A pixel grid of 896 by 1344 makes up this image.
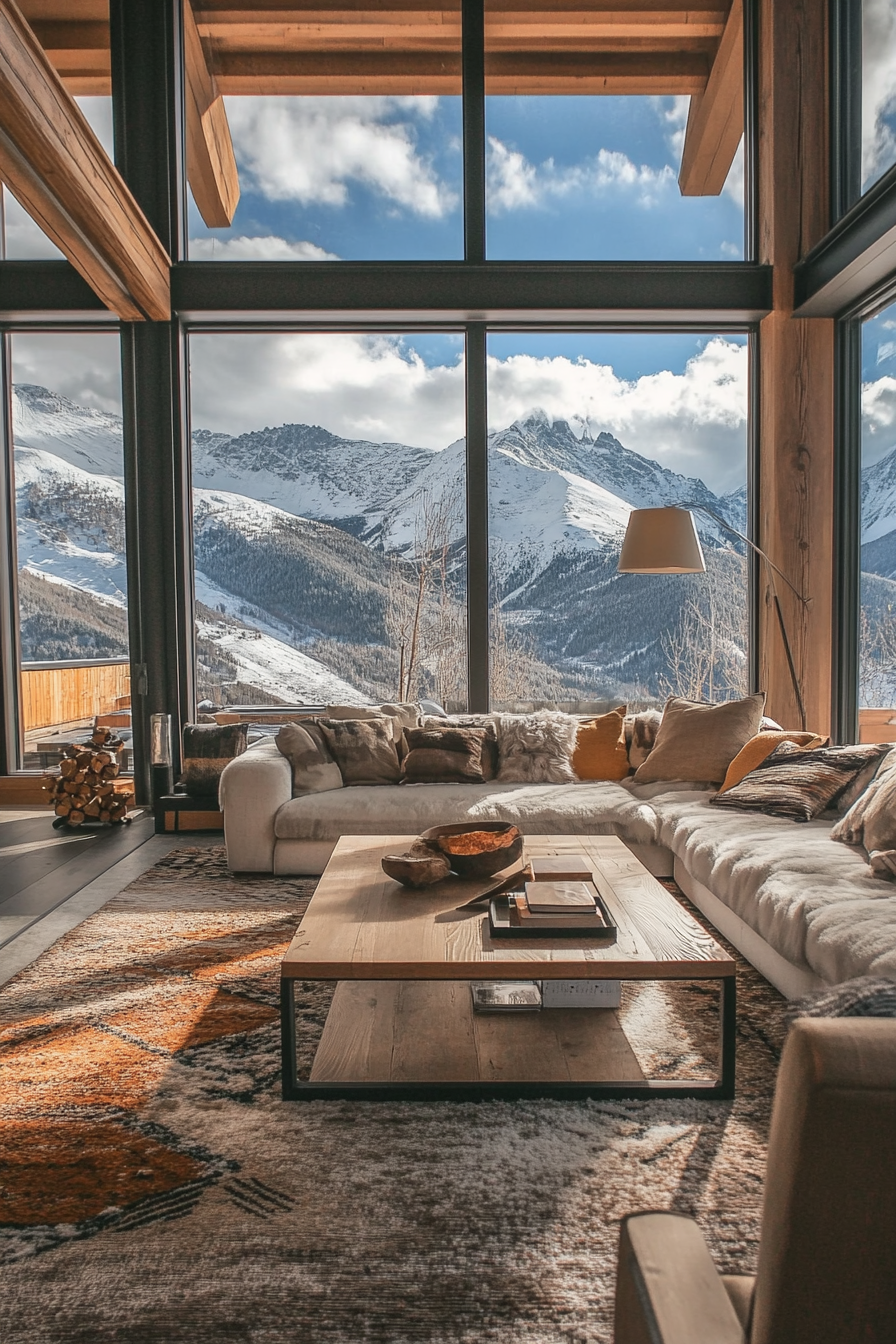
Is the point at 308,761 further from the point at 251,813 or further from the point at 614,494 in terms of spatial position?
the point at 614,494

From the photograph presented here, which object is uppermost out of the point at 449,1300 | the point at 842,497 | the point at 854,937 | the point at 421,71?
the point at 421,71

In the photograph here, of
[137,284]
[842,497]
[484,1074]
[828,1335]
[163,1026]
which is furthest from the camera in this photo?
[842,497]

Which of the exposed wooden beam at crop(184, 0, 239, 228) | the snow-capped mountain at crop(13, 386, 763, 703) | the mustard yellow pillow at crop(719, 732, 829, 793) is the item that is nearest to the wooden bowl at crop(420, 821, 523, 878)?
the mustard yellow pillow at crop(719, 732, 829, 793)

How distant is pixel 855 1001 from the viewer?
0.84 m

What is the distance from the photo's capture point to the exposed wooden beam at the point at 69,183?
10.6 ft

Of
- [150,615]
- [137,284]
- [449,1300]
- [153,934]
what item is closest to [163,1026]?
[153,934]

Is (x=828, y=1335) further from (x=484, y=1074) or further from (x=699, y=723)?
(x=699, y=723)

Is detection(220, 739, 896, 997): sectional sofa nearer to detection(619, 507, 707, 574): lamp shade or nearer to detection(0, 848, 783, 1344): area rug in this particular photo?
detection(0, 848, 783, 1344): area rug

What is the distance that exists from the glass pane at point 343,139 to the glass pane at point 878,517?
2525mm

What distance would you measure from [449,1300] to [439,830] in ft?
4.78

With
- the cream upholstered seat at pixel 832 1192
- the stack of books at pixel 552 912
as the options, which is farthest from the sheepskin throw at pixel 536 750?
the cream upholstered seat at pixel 832 1192

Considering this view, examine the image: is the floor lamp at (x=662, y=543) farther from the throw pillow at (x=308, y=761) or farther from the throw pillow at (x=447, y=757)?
the throw pillow at (x=308, y=761)

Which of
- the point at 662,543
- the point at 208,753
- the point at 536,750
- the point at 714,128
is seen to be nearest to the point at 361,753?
the point at 536,750

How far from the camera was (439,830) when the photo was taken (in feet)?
9.40
